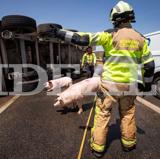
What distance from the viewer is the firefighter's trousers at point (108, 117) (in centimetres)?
329

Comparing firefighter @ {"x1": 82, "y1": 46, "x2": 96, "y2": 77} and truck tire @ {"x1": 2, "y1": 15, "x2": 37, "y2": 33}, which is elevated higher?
truck tire @ {"x1": 2, "y1": 15, "x2": 37, "y2": 33}

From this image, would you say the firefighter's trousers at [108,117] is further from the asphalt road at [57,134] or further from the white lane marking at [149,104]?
the white lane marking at [149,104]

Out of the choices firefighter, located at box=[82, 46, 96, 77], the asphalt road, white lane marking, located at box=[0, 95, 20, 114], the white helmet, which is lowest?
white lane marking, located at box=[0, 95, 20, 114]

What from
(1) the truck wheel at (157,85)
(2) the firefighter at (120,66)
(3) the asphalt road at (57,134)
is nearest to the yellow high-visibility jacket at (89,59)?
(1) the truck wheel at (157,85)

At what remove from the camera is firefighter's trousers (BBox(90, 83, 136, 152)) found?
329 cm

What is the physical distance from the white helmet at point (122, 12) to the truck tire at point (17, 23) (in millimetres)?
5371

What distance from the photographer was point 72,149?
11.8ft

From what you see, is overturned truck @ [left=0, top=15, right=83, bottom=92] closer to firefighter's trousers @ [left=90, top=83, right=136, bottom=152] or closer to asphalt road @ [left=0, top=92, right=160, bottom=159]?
asphalt road @ [left=0, top=92, right=160, bottom=159]

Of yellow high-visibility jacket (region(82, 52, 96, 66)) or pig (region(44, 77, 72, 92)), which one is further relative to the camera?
yellow high-visibility jacket (region(82, 52, 96, 66))

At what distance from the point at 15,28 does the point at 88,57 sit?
12.1 feet

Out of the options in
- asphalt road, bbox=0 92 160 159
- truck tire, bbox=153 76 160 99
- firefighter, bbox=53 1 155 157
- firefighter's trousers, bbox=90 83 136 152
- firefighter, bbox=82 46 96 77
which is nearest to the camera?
firefighter, bbox=53 1 155 157

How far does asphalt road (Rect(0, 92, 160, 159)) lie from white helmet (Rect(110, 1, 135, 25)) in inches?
85.3

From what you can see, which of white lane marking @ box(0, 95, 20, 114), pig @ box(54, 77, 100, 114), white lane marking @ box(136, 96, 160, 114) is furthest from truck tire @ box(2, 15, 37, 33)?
white lane marking @ box(136, 96, 160, 114)

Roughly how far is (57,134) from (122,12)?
2.61 meters
